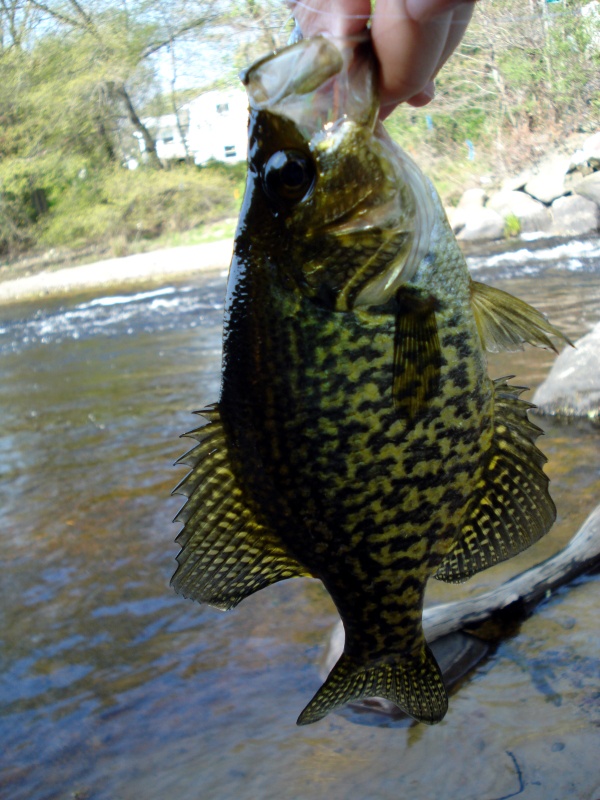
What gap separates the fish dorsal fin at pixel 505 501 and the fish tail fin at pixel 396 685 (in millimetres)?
260

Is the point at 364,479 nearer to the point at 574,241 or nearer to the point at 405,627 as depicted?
the point at 405,627

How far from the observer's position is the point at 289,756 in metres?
3.75

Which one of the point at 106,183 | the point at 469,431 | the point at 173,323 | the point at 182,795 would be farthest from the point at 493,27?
the point at 106,183

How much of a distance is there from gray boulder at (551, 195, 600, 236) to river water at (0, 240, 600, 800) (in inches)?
417

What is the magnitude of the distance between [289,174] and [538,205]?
56.3ft

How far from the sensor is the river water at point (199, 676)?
3.48m

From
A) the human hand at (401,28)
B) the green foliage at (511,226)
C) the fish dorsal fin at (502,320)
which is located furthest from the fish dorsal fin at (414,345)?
the green foliage at (511,226)

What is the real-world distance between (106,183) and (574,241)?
18.3 m

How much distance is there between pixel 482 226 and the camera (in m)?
19.0

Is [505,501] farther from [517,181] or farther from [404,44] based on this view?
[517,181]

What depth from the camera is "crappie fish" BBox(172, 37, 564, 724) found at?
1.55 meters

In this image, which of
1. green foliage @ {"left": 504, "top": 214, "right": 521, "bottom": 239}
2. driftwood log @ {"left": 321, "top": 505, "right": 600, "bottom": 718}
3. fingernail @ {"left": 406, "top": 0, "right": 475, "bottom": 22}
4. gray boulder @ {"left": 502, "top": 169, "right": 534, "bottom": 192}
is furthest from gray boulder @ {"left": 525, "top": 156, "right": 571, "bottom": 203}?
fingernail @ {"left": 406, "top": 0, "right": 475, "bottom": 22}

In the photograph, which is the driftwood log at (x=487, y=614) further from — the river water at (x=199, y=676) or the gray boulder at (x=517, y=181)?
the gray boulder at (x=517, y=181)

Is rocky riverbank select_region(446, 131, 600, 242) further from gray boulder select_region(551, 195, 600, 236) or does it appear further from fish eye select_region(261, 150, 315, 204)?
fish eye select_region(261, 150, 315, 204)
